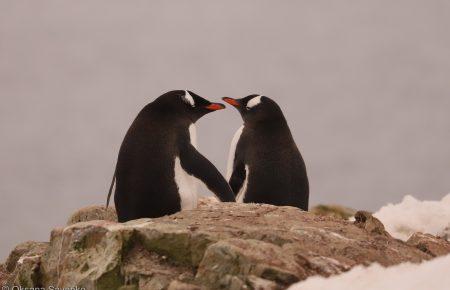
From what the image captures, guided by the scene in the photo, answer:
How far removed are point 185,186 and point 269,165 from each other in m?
2.32

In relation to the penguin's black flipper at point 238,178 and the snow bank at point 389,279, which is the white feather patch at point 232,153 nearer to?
the penguin's black flipper at point 238,178

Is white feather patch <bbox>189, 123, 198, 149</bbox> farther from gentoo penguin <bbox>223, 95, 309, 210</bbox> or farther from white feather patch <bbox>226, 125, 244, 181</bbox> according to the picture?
white feather patch <bbox>226, 125, 244, 181</bbox>

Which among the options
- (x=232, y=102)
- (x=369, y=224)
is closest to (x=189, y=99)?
(x=232, y=102)

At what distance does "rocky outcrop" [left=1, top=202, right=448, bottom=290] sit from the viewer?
5.77 metres

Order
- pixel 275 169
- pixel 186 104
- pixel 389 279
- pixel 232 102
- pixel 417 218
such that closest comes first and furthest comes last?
pixel 389 279, pixel 186 104, pixel 275 169, pixel 232 102, pixel 417 218

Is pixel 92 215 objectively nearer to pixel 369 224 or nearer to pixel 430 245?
pixel 369 224

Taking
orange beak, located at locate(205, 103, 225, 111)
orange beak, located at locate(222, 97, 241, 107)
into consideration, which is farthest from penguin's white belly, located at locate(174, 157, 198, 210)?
orange beak, located at locate(222, 97, 241, 107)

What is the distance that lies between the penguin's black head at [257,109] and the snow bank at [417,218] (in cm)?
318

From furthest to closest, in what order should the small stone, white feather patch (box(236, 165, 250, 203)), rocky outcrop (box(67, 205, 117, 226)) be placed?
white feather patch (box(236, 165, 250, 203)) → rocky outcrop (box(67, 205, 117, 226)) → the small stone

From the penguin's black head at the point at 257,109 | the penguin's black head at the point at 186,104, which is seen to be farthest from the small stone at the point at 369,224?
the penguin's black head at the point at 257,109

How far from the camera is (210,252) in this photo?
5.87 metres

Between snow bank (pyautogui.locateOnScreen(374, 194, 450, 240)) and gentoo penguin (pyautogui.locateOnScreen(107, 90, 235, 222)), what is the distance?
494 centimetres

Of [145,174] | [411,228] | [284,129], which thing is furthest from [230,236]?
[411,228]

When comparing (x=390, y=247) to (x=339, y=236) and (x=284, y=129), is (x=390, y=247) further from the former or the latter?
(x=284, y=129)
